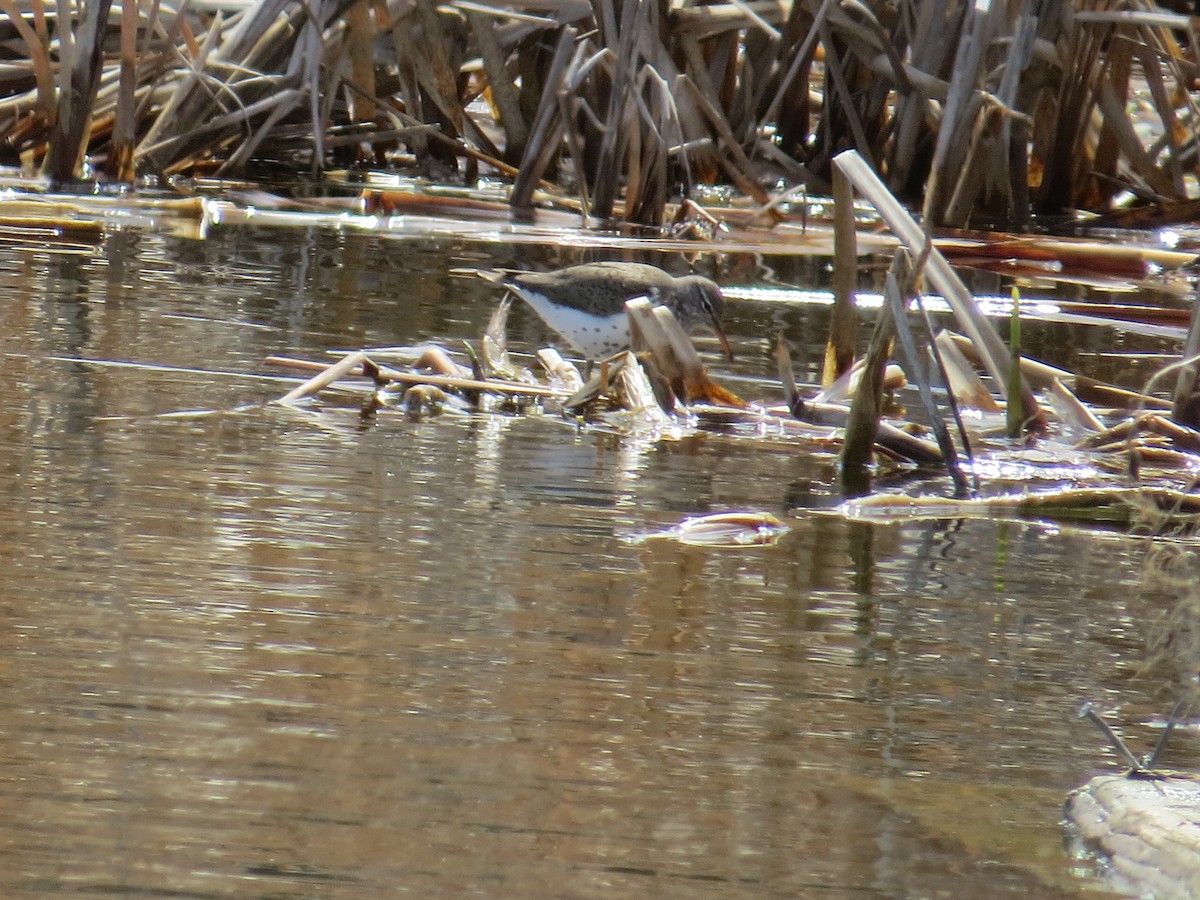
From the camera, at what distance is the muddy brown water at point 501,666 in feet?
7.66

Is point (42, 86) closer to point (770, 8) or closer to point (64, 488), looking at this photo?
point (770, 8)

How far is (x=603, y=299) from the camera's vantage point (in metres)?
6.19

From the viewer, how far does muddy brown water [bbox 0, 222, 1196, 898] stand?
2.33m

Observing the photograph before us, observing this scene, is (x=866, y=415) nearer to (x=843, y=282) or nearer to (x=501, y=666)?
(x=843, y=282)

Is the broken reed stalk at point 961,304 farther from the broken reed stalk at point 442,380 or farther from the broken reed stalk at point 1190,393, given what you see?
the broken reed stalk at point 442,380

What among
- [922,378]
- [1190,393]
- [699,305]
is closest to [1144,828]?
[922,378]

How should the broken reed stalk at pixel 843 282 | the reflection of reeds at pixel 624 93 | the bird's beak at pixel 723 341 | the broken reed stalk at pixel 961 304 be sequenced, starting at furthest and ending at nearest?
the reflection of reeds at pixel 624 93 < the bird's beak at pixel 723 341 < the broken reed stalk at pixel 843 282 < the broken reed stalk at pixel 961 304

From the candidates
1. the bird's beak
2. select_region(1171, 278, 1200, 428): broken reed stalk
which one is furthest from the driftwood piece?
the bird's beak

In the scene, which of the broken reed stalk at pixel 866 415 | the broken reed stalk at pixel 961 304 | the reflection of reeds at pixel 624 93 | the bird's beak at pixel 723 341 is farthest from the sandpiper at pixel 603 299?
the reflection of reeds at pixel 624 93

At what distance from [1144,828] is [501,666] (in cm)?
102

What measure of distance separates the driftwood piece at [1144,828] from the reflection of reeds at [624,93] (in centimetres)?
671

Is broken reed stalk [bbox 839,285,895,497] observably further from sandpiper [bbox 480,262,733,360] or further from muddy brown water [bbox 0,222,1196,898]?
sandpiper [bbox 480,262,733,360]

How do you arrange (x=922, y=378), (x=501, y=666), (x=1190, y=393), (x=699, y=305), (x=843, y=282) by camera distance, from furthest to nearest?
1. (x=699, y=305)
2. (x=843, y=282)
3. (x=1190, y=393)
4. (x=922, y=378)
5. (x=501, y=666)

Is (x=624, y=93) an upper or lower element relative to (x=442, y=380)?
upper
